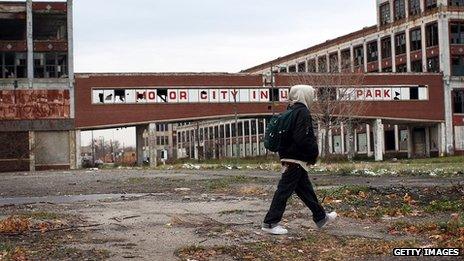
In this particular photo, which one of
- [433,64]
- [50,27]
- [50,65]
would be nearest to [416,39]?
[433,64]

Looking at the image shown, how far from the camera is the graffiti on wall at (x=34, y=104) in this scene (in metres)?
49.3

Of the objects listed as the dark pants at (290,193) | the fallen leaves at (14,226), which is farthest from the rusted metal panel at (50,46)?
the dark pants at (290,193)

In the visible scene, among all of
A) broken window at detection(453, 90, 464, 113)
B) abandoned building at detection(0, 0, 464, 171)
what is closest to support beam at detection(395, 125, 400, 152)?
abandoned building at detection(0, 0, 464, 171)

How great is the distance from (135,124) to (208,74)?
27.2ft

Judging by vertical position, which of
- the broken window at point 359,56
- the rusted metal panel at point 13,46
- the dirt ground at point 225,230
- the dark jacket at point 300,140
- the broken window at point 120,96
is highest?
the broken window at point 359,56

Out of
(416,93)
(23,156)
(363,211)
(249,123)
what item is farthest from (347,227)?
(249,123)

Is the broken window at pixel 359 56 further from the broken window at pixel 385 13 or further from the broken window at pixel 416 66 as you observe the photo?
the broken window at pixel 416 66

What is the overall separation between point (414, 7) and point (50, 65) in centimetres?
4001

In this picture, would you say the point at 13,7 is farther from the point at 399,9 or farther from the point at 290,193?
the point at 290,193

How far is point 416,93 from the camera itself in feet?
196

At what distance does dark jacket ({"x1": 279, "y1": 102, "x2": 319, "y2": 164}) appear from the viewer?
24.1 ft

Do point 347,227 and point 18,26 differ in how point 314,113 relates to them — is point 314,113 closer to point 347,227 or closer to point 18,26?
point 18,26

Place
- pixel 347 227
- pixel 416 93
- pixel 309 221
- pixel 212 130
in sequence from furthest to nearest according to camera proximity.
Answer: pixel 212 130 → pixel 416 93 → pixel 309 221 → pixel 347 227

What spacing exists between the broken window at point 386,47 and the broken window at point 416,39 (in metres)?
4.32
